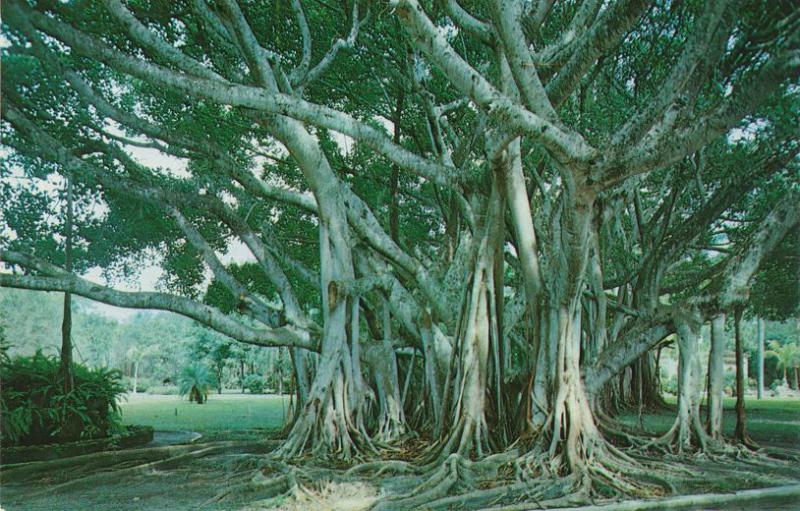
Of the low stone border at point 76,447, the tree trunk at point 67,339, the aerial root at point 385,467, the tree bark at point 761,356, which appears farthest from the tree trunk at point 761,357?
the tree trunk at point 67,339

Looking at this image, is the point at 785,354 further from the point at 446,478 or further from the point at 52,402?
the point at 52,402

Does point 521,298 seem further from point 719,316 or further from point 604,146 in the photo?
point 604,146

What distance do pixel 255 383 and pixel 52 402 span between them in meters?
3.60

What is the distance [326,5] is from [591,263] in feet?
12.9

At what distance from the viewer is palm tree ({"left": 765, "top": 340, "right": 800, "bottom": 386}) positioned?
18.9 ft

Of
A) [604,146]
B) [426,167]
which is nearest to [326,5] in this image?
[426,167]

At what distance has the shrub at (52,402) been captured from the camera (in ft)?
18.4

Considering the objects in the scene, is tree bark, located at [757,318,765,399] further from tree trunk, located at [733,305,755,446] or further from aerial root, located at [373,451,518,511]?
aerial root, located at [373,451,518,511]

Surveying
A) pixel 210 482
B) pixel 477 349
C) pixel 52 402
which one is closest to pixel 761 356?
pixel 477 349

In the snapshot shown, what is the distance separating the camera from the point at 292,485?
14.3 feet

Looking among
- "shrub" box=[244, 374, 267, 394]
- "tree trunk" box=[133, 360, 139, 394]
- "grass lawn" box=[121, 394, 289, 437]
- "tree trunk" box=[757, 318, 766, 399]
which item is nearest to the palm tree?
"tree trunk" box=[757, 318, 766, 399]

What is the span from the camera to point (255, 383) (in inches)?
371

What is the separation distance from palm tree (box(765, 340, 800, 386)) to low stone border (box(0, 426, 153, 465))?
6.45 m

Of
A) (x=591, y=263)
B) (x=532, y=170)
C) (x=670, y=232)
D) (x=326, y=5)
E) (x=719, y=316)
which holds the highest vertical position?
(x=326, y=5)
